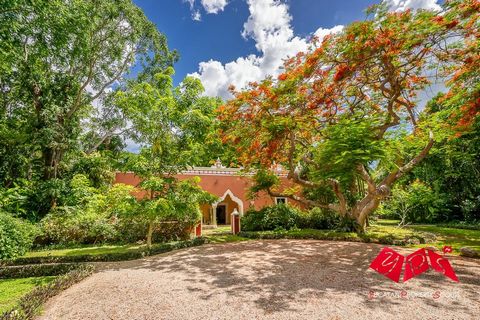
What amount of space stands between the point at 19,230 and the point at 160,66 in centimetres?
1418

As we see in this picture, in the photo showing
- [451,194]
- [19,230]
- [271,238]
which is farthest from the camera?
[451,194]

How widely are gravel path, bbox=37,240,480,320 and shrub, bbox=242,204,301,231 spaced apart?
246 inches

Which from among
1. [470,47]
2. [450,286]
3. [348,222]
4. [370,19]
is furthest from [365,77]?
[450,286]

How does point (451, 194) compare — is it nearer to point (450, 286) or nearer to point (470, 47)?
point (470, 47)

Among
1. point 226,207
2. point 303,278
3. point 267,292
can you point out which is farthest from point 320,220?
point 267,292

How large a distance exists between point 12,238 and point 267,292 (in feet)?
26.5

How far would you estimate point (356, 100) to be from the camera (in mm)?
10578

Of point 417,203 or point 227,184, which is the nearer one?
point 417,203

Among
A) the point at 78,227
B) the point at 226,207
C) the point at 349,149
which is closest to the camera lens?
the point at 349,149

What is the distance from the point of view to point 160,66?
59.8 feet

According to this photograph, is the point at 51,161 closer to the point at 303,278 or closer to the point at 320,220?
the point at 303,278

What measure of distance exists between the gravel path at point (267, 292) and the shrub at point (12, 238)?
2.91 m

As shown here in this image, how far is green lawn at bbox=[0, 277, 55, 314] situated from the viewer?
15.7 feet

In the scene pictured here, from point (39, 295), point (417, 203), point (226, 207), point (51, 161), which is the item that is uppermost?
point (51, 161)
